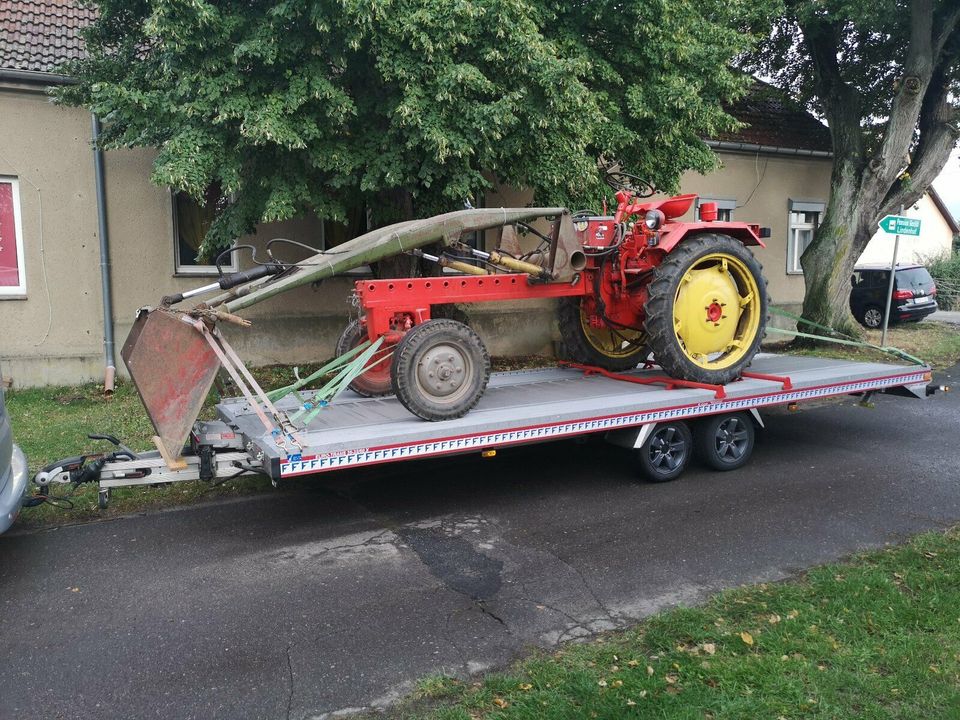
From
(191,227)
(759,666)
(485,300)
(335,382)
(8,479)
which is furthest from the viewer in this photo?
(191,227)

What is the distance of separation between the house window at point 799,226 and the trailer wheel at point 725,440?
1252 centimetres

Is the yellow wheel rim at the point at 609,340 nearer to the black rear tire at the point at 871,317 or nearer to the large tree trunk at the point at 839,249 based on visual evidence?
the large tree trunk at the point at 839,249

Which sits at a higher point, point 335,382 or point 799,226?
point 799,226

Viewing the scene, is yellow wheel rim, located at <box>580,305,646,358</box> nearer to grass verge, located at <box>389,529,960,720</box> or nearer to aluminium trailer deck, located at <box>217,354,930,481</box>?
aluminium trailer deck, located at <box>217,354,930,481</box>

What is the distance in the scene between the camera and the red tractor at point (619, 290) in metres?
6.02

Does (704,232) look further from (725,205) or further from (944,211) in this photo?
(944,211)

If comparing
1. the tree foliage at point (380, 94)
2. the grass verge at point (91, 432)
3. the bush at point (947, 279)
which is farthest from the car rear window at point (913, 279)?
the tree foliage at point (380, 94)

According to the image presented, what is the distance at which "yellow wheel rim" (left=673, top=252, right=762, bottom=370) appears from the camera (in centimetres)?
705

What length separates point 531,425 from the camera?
5871mm

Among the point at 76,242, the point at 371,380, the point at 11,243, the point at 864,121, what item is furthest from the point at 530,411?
the point at 864,121


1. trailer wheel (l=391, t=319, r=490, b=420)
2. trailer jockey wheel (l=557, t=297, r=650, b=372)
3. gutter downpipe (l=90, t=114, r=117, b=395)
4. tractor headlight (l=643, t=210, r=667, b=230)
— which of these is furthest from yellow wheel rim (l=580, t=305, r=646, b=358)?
gutter downpipe (l=90, t=114, r=117, b=395)

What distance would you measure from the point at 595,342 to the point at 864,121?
35.9 ft

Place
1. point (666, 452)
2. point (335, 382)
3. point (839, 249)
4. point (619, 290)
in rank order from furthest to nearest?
point (839, 249)
point (619, 290)
point (666, 452)
point (335, 382)

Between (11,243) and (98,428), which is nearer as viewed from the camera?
(98,428)
